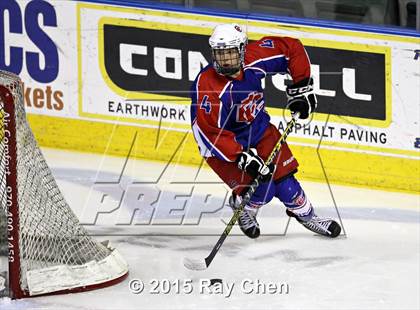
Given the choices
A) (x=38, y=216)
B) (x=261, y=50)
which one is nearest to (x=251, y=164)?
(x=261, y=50)

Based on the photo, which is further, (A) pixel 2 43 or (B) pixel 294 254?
(A) pixel 2 43

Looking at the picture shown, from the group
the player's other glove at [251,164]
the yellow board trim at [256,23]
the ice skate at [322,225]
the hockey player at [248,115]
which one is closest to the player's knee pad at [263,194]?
the hockey player at [248,115]

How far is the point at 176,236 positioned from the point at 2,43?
1.83 m

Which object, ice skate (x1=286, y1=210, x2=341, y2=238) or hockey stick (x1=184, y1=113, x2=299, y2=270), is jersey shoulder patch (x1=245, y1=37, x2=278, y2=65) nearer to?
hockey stick (x1=184, y1=113, x2=299, y2=270)

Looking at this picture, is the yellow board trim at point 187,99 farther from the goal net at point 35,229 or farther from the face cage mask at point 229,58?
the goal net at point 35,229

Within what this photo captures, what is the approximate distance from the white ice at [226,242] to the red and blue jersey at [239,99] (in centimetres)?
52

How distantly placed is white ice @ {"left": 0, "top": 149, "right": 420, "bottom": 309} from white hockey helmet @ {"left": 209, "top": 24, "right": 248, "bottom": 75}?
0.88 m

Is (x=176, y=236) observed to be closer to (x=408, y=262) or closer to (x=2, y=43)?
(x=408, y=262)

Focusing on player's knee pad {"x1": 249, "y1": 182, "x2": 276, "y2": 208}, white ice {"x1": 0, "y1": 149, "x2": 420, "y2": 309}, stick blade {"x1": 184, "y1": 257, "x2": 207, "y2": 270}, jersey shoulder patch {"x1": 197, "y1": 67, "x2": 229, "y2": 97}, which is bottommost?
white ice {"x1": 0, "y1": 149, "x2": 420, "y2": 309}

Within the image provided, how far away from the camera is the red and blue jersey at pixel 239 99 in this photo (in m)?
5.63

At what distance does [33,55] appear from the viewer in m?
7.41

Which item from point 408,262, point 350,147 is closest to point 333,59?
point 350,147

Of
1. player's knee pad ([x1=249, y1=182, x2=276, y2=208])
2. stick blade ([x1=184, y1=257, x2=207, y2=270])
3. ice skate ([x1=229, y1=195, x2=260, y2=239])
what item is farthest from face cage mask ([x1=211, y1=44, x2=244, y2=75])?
stick blade ([x1=184, y1=257, x2=207, y2=270])

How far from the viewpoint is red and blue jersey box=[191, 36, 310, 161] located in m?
5.63
